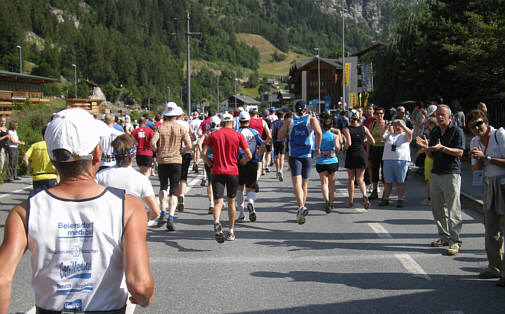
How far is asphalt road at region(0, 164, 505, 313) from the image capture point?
5012mm

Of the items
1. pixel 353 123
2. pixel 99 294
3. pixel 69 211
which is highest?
pixel 353 123

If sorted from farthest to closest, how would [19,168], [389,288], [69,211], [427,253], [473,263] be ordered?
[19,168] → [427,253] → [473,263] → [389,288] → [69,211]

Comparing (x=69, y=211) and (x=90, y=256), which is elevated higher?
(x=69, y=211)

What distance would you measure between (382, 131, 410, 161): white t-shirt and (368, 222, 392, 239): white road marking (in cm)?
223

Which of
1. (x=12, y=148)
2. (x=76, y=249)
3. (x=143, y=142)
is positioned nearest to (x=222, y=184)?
(x=143, y=142)

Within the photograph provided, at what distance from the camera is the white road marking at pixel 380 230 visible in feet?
26.5

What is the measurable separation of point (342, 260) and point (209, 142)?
272 centimetres

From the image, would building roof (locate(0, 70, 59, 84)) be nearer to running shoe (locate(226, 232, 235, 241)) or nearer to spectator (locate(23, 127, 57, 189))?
spectator (locate(23, 127, 57, 189))

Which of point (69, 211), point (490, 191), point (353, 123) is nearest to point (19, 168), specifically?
point (353, 123)

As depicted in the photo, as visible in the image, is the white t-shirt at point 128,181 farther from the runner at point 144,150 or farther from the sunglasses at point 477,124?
the runner at point 144,150

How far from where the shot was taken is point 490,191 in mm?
5992

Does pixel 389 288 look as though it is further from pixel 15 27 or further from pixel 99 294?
pixel 15 27

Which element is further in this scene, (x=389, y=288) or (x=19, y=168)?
(x=19, y=168)

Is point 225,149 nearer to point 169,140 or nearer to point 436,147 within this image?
point 169,140
